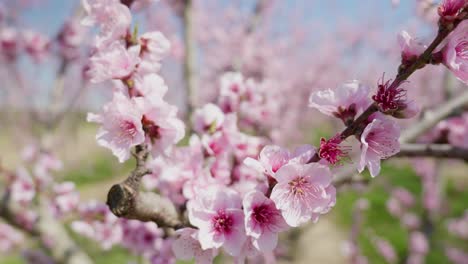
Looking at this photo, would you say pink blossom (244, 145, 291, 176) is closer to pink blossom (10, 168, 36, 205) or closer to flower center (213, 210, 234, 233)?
flower center (213, 210, 234, 233)

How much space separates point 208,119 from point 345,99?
0.68m

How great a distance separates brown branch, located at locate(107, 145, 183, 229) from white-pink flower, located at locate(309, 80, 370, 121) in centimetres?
50

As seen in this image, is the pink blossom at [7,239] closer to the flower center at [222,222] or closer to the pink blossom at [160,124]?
the pink blossom at [160,124]

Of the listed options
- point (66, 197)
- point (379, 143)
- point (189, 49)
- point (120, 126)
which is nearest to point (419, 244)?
point (189, 49)

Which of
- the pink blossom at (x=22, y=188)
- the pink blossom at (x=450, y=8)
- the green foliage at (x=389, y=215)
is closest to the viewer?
the pink blossom at (x=450, y=8)

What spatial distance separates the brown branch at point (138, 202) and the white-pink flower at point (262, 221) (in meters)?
0.28

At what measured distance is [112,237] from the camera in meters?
2.08

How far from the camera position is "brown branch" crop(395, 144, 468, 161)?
1.51 m

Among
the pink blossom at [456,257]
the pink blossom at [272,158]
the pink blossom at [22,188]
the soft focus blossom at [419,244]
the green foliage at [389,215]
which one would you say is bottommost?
the green foliage at [389,215]

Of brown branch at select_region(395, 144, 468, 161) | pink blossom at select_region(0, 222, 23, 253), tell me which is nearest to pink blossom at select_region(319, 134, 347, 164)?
brown branch at select_region(395, 144, 468, 161)

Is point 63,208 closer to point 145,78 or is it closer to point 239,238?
point 145,78

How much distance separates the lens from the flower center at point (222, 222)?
1001 millimetres

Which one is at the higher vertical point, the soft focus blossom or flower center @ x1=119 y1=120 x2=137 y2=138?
flower center @ x1=119 y1=120 x2=137 y2=138

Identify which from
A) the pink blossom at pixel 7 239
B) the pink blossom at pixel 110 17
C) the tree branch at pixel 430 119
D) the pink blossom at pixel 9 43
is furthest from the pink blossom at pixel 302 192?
the pink blossom at pixel 7 239
